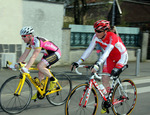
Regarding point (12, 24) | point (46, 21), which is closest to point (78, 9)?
point (46, 21)

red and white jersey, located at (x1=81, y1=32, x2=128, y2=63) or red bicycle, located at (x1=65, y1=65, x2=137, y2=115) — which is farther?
red and white jersey, located at (x1=81, y1=32, x2=128, y2=63)

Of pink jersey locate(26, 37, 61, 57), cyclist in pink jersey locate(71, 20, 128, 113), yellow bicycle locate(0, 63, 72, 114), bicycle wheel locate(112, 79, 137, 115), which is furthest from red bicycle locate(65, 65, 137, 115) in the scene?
pink jersey locate(26, 37, 61, 57)

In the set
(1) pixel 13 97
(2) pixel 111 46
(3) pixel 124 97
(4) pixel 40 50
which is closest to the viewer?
(2) pixel 111 46

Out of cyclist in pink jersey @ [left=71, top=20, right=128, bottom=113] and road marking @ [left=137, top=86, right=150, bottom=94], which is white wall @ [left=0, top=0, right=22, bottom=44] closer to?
road marking @ [left=137, top=86, right=150, bottom=94]

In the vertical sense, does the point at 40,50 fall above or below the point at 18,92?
above

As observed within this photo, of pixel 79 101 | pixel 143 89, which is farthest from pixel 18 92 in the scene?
pixel 143 89

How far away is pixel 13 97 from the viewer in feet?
14.6

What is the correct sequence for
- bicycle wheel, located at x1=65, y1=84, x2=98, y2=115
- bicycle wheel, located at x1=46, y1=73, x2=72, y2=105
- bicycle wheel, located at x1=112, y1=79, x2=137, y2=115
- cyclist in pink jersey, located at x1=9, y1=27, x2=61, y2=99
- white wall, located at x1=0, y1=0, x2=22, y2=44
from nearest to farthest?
bicycle wheel, located at x1=65, y1=84, x2=98, y2=115 < bicycle wheel, located at x1=112, y1=79, x2=137, y2=115 < cyclist in pink jersey, located at x1=9, y1=27, x2=61, y2=99 < bicycle wheel, located at x1=46, y1=73, x2=72, y2=105 < white wall, located at x1=0, y1=0, x2=22, y2=44

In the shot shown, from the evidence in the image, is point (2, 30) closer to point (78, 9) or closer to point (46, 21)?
point (46, 21)

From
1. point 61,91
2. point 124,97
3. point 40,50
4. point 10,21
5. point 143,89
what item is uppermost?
point 10,21

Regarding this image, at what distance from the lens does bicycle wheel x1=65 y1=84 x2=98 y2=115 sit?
11.6 ft

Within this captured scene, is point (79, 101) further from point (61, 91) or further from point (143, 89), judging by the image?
point (143, 89)

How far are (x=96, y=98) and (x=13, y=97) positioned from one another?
172cm

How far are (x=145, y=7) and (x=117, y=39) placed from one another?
23.9 meters
